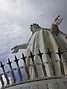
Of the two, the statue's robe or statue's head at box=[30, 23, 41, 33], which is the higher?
statue's head at box=[30, 23, 41, 33]

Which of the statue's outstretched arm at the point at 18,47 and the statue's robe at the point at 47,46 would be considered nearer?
the statue's robe at the point at 47,46

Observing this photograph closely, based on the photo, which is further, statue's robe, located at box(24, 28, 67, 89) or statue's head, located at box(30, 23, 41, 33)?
statue's head, located at box(30, 23, 41, 33)

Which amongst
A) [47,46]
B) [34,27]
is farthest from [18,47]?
[47,46]

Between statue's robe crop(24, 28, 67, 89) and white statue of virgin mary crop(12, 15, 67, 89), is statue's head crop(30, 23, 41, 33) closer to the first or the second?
white statue of virgin mary crop(12, 15, 67, 89)

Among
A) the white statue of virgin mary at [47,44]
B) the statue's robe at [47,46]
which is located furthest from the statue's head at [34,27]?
the statue's robe at [47,46]

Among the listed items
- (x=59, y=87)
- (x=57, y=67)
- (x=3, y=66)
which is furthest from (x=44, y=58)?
(x=59, y=87)

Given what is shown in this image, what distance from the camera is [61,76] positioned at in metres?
18.7

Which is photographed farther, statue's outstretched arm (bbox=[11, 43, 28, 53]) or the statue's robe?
statue's outstretched arm (bbox=[11, 43, 28, 53])

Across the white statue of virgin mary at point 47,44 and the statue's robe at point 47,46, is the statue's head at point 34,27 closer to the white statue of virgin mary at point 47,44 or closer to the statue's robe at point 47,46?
the white statue of virgin mary at point 47,44

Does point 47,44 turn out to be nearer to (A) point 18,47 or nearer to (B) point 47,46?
(B) point 47,46

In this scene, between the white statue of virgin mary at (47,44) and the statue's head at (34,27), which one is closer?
the white statue of virgin mary at (47,44)

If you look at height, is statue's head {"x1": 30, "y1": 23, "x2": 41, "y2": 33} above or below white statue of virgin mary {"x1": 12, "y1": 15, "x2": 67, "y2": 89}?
above

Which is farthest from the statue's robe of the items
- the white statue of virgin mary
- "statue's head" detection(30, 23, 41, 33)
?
"statue's head" detection(30, 23, 41, 33)

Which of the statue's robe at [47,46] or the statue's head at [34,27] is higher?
the statue's head at [34,27]
